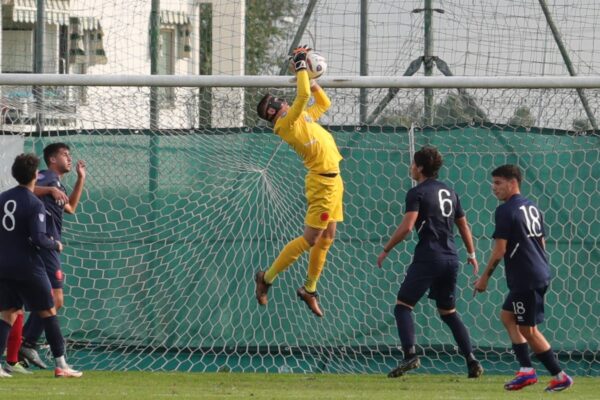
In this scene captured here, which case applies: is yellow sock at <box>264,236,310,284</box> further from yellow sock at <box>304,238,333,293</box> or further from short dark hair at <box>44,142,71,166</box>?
short dark hair at <box>44,142,71,166</box>

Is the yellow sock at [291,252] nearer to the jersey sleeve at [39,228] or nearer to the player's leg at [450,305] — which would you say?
the player's leg at [450,305]

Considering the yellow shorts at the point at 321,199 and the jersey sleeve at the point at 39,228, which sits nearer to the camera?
the jersey sleeve at the point at 39,228

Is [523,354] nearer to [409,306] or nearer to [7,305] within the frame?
[409,306]

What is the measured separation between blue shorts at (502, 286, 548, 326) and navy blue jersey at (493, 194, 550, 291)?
0.05 meters

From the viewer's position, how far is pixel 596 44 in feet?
40.7

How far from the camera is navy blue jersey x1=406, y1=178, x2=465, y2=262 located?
428 inches

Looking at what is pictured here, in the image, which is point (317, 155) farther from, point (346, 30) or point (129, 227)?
point (129, 227)

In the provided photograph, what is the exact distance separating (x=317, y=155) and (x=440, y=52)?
2097 millimetres

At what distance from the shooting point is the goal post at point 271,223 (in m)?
12.7

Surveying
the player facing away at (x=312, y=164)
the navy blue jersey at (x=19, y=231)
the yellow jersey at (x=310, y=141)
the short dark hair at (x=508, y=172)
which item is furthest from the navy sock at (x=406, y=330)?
the navy blue jersey at (x=19, y=231)

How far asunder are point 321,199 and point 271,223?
1894 mm

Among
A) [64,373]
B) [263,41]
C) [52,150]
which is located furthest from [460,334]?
[263,41]

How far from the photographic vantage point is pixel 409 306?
1102 centimetres

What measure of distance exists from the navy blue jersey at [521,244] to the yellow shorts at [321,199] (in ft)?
4.98
